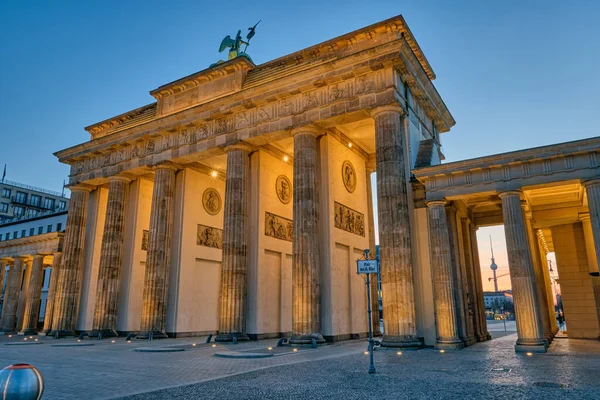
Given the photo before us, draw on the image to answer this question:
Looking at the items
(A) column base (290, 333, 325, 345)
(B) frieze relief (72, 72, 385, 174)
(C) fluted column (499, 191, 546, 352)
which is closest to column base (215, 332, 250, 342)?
(A) column base (290, 333, 325, 345)

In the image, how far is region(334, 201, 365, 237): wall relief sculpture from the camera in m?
23.8

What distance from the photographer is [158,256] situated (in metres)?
26.2

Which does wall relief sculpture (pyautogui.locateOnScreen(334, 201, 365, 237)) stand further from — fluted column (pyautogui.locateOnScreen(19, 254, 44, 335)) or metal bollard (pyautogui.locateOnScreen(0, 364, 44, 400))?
fluted column (pyautogui.locateOnScreen(19, 254, 44, 335))

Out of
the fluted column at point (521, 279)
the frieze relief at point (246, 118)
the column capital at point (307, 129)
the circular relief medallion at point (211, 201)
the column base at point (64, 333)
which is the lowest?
the column base at point (64, 333)

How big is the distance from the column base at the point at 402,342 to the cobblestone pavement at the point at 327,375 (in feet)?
4.50

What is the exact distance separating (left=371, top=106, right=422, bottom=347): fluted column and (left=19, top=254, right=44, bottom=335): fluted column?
30.7 meters

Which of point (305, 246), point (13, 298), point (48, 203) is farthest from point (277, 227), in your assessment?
point (48, 203)

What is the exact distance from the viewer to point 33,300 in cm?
3656

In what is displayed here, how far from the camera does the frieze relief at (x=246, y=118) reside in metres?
21.7

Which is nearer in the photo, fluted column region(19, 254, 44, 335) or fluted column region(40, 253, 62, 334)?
fluted column region(40, 253, 62, 334)

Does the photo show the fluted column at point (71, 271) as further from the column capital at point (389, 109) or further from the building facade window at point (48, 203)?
the building facade window at point (48, 203)

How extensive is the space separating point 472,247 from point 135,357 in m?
17.1

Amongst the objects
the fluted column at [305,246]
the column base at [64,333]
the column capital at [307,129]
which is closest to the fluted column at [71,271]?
the column base at [64,333]

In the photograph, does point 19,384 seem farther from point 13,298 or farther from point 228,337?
point 13,298
